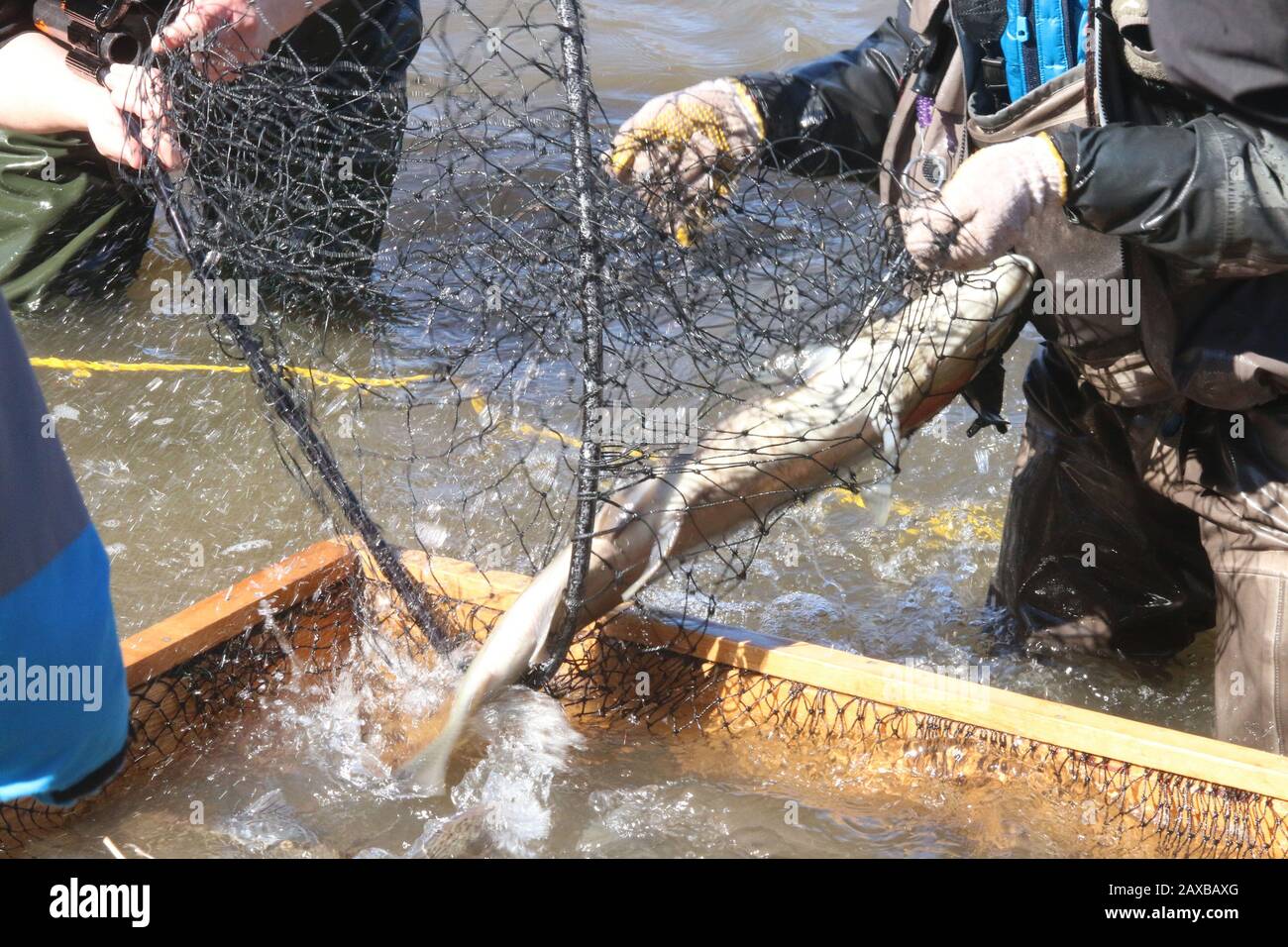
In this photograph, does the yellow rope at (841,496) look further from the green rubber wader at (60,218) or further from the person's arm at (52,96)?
the person's arm at (52,96)

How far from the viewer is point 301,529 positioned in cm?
427

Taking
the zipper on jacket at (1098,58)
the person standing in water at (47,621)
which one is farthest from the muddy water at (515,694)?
the zipper on jacket at (1098,58)

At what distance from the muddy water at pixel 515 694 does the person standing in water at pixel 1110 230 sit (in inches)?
21.9

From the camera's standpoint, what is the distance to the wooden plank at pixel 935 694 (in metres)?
2.51

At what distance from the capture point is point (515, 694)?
2.76m

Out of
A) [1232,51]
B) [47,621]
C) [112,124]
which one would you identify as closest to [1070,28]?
[1232,51]

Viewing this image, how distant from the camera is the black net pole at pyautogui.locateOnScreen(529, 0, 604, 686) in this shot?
7.43 feet

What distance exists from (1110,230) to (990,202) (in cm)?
25

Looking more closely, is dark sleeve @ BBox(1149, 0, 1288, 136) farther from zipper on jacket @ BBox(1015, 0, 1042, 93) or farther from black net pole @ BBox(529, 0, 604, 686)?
black net pole @ BBox(529, 0, 604, 686)

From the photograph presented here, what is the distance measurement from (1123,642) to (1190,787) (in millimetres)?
1126

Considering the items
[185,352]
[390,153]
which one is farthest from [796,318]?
[185,352]

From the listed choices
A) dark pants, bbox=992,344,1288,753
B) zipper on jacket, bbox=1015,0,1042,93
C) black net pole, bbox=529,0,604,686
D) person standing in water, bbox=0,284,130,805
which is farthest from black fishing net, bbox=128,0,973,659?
person standing in water, bbox=0,284,130,805

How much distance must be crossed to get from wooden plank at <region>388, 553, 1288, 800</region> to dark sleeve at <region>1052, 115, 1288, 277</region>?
1.02 metres
